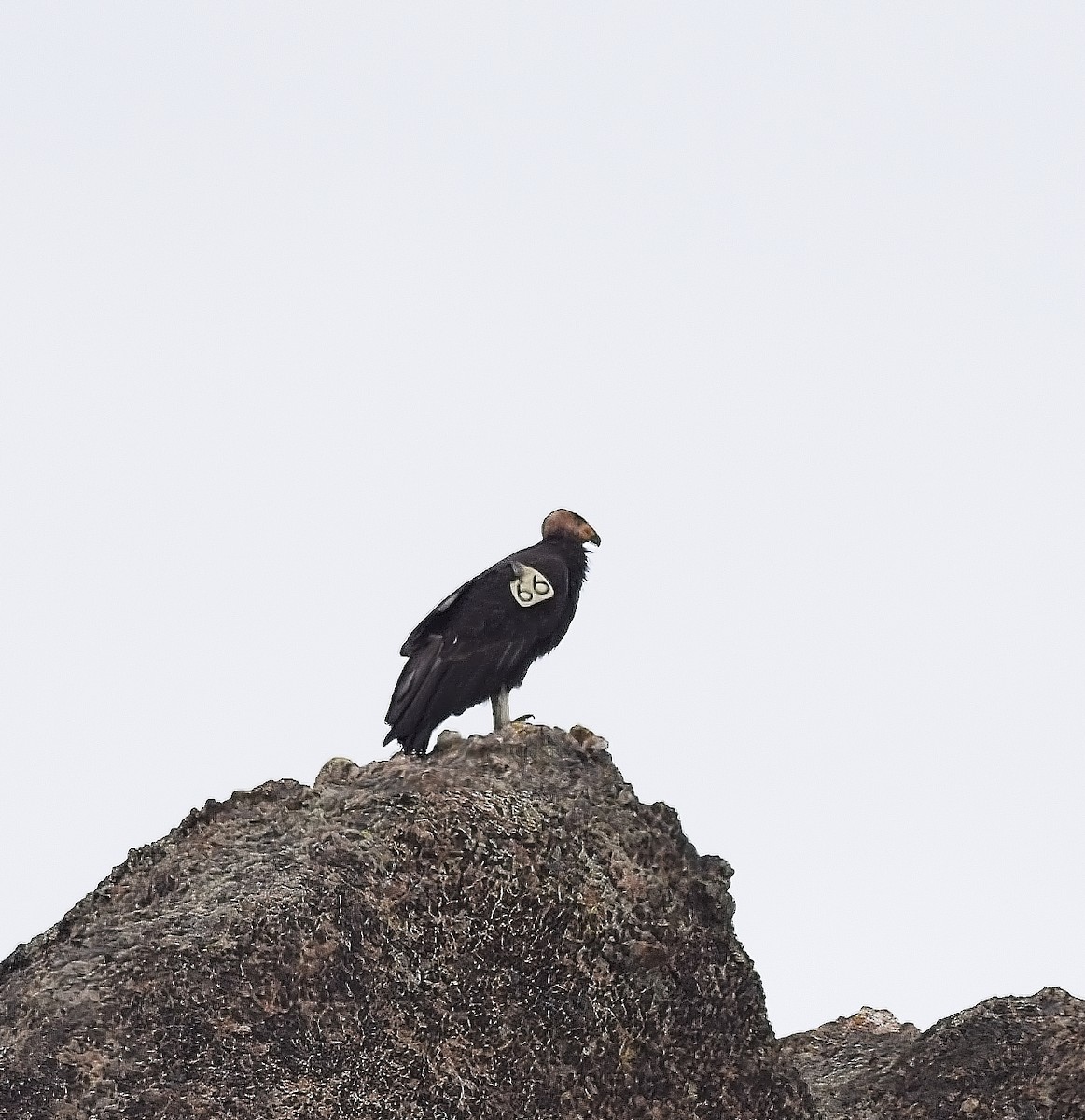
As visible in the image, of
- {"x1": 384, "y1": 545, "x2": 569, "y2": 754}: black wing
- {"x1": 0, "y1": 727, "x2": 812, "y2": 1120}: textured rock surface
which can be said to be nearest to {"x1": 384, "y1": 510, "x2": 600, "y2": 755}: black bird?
{"x1": 384, "y1": 545, "x2": 569, "y2": 754}: black wing

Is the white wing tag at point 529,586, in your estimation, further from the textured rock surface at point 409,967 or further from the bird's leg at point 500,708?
the textured rock surface at point 409,967

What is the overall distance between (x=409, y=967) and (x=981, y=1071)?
11.0 ft

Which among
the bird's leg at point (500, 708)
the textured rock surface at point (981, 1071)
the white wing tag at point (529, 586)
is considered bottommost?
the textured rock surface at point (981, 1071)

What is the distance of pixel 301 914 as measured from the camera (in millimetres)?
7574

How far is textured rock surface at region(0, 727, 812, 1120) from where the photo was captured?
23.6ft

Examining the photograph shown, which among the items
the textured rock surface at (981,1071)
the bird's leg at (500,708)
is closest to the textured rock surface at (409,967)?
the textured rock surface at (981,1071)

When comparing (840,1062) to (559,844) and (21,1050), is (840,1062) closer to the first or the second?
(559,844)

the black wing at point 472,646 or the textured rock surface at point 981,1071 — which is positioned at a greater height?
the black wing at point 472,646

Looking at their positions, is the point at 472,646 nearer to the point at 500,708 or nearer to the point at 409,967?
the point at 500,708

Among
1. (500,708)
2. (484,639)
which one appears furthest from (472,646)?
(500,708)

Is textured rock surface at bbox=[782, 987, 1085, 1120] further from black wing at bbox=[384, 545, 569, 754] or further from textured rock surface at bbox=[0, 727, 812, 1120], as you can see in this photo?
black wing at bbox=[384, 545, 569, 754]

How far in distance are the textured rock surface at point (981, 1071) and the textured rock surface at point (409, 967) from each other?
1.19 m

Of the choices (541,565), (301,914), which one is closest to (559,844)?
(301,914)

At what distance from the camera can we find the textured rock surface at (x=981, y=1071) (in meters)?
9.05
